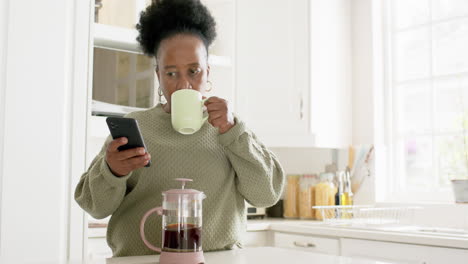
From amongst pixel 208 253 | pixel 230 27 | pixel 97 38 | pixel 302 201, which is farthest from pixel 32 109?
pixel 302 201

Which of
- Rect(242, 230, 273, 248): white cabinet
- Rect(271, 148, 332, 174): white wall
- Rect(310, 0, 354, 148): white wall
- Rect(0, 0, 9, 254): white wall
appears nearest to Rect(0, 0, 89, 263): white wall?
Rect(0, 0, 9, 254): white wall

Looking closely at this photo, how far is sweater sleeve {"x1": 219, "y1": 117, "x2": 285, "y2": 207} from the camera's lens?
1252 millimetres

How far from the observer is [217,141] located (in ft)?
4.48

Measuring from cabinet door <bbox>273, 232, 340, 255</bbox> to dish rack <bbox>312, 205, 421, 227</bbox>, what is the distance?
155 millimetres

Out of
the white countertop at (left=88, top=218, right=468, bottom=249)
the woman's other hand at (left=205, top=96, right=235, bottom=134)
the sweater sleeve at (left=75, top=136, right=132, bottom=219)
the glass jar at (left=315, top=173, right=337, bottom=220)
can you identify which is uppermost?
the woman's other hand at (left=205, top=96, right=235, bottom=134)

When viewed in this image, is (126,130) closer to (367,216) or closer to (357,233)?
(357,233)

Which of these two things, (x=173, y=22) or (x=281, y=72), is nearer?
(x=173, y=22)

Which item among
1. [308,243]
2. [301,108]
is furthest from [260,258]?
[301,108]

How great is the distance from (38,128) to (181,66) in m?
0.85

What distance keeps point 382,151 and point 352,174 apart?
220 millimetres

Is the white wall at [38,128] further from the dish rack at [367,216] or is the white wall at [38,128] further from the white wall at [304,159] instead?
the white wall at [304,159]

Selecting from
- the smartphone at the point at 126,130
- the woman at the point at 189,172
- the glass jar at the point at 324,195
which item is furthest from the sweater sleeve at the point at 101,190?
the glass jar at the point at 324,195

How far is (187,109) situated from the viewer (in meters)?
1.20

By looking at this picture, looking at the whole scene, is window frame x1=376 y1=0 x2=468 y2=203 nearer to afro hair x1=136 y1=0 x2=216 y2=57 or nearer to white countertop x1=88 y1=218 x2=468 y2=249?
white countertop x1=88 y1=218 x2=468 y2=249
